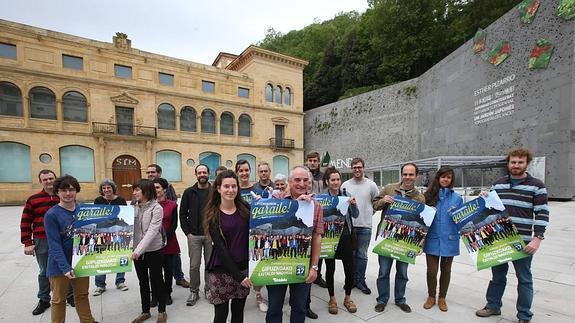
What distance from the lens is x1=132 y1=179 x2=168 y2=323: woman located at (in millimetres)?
2980

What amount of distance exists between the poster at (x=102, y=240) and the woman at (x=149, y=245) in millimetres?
112

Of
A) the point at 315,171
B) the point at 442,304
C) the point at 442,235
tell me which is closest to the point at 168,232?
the point at 315,171

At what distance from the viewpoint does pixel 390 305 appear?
10.9ft

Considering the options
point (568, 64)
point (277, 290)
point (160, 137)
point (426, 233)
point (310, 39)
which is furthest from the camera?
point (310, 39)

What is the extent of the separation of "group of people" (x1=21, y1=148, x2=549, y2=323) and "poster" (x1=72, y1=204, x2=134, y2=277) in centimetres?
11

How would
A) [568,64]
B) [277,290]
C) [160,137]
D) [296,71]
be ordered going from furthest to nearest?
[296,71] → [160,137] → [568,64] → [277,290]

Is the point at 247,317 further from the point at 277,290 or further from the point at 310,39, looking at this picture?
the point at 310,39

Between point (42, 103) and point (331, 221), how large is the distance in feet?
75.1

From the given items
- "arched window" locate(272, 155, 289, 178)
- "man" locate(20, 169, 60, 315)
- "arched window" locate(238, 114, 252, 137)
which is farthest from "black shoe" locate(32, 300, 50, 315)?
"arched window" locate(272, 155, 289, 178)

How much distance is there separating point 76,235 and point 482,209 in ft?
14.2

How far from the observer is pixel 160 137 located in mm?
21422

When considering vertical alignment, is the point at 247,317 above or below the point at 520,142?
below

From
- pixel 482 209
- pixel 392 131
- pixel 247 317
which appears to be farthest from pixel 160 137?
pixel 482 209

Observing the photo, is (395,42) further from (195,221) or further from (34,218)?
(34,218)
